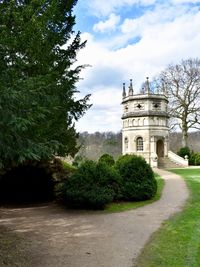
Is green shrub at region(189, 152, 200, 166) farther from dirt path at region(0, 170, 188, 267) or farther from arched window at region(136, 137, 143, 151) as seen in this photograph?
dirt path at region(0, 170, 188, 267)

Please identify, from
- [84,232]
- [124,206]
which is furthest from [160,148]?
[84,232]

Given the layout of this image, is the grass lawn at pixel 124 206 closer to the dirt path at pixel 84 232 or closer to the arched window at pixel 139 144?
the dirt path at pixel 84 232

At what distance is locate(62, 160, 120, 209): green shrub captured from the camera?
1107 cm

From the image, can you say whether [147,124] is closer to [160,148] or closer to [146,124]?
[146,124]

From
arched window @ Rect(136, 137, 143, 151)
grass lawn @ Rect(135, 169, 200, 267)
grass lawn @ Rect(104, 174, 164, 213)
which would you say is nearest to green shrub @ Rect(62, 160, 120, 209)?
grass lawn @ Rect(104, 174, 164, 213)

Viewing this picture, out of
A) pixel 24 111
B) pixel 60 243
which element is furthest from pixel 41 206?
pixel 24 111

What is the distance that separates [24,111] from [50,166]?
8.75m

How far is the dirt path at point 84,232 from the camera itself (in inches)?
241

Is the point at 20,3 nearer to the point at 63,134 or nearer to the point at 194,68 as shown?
the point at 63,134

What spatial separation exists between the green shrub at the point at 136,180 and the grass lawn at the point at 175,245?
2.77 m

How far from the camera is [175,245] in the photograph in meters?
7.00

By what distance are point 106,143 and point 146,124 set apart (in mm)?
12430

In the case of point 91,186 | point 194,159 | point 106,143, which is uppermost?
point 106,143

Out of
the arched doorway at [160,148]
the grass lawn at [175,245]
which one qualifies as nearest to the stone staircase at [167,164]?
the arched doorway at [160,148]
